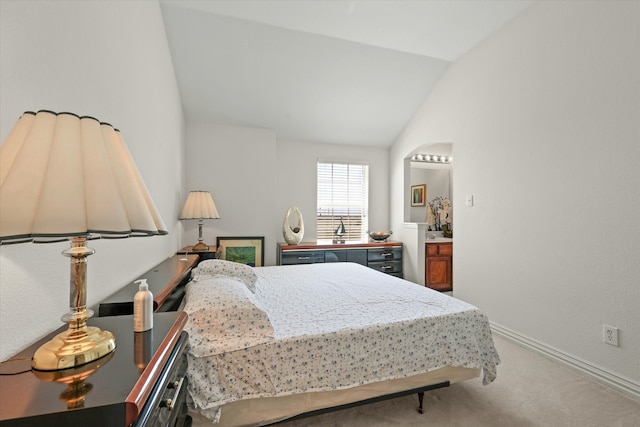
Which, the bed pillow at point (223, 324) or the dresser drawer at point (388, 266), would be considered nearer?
the bed pillow at point (223, 324)

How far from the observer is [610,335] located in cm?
213

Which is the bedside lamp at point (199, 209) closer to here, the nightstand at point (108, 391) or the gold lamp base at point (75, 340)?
the nightstand at point (108, 391)

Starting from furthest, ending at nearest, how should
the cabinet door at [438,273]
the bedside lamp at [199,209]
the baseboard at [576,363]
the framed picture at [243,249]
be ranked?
the cabinet door at [438,273]
the framed picture at [243,249]
the bedside lamp at [199,209]
the baseboard at [576,363]

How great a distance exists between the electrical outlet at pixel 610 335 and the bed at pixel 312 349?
107 centimetres

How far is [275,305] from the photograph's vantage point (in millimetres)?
1948

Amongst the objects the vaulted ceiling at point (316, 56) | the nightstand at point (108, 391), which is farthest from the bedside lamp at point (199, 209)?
the nightstand at point (108, 391)

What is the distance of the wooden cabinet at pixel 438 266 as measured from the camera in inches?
174

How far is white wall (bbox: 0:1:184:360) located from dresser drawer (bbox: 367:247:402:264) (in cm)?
304

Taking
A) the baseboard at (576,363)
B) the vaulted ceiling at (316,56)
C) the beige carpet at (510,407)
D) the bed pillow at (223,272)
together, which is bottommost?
the beige carpet at (510,407)

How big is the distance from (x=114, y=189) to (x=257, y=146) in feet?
12.7

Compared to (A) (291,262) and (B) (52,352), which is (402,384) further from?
(A) (291,262)

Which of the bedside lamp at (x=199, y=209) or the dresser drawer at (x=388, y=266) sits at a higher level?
the bedside lamp at (x=199, y=209)

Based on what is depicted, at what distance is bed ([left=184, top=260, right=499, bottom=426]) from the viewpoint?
4.55 feet

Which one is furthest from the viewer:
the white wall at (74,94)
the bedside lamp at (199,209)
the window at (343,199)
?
the window at (343,199)
